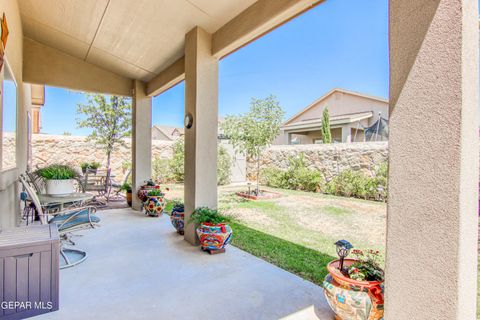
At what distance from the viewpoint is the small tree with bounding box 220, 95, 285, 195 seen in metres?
8.20

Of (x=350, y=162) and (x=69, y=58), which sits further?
(x=350, y=162)

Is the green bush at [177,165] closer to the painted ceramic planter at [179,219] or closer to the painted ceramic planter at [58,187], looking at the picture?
the painted ceramic planter at [179,219]

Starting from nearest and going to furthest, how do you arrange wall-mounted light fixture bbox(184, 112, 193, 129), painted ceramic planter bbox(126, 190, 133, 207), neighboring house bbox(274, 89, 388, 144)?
1. wall-mounted light fixture bbox(184, 112, 193, 129)
2. painted ceramic planter bbox(126, 190, 133, 207)
3. neighboring house bbox(274, 89, 388, 144)

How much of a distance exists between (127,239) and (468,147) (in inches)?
164

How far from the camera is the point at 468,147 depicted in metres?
1.24

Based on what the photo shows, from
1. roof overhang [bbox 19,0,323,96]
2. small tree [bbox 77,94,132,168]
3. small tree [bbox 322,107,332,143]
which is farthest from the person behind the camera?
small tree [bbox 322,107,332,143]

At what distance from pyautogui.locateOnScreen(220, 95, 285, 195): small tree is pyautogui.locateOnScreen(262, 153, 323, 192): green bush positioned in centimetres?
185

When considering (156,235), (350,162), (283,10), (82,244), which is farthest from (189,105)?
(350,162)

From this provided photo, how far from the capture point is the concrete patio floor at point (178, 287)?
86.2 inches

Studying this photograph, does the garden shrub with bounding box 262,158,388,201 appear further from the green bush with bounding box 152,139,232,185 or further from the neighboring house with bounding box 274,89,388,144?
the neighboring house with bounding box 274,89,388,144

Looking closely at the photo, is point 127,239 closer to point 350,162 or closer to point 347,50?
point 350,162

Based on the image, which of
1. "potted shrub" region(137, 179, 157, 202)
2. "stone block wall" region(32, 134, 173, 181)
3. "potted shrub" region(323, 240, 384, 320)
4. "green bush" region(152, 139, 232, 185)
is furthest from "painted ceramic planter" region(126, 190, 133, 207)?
"potted shrub" region(323, 240, 384, 320)

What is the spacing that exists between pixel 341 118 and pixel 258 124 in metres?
5.80

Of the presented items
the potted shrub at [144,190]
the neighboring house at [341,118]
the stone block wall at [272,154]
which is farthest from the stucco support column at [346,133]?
the potted shrub at [144,190]
